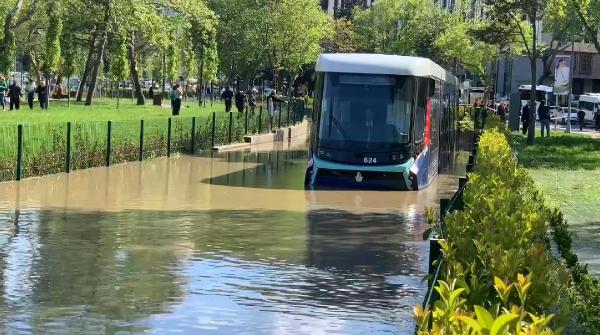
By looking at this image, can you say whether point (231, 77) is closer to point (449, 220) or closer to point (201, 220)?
point (201, 220)

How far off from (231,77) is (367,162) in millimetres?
59784

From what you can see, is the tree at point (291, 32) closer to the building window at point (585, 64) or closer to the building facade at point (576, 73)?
the building facade at point (576, 73)

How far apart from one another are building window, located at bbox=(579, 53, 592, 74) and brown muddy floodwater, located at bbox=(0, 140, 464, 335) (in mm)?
88849

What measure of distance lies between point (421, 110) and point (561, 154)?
12832mm

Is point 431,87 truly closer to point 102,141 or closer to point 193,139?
point 102,141

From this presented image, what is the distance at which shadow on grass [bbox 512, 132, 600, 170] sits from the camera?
31078 mm

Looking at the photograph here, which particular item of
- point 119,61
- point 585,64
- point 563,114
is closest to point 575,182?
point 119,61

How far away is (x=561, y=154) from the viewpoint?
36.3 meters

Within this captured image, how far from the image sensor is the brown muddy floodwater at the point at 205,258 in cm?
1045

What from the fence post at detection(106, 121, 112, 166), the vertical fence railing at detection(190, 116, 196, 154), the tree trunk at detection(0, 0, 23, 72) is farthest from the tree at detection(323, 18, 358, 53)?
the fence post at detection(106, 121, 112, 166)

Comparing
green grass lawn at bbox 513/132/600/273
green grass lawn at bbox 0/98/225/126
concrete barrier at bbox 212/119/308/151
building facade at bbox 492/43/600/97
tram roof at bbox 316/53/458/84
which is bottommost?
concrete barrier at bbox 212/119/308/151

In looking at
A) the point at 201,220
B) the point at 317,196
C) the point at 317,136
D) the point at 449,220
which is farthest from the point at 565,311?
the point at 317,136

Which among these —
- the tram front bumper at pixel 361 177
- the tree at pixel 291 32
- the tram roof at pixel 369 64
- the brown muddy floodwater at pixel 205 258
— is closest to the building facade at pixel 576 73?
the tree at pixel 291 32

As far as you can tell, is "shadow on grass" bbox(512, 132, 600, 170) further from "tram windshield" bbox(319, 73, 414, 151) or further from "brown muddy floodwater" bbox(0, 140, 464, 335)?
"brown muddy floodwater" bbox(0, 140, 464, 335)
